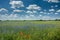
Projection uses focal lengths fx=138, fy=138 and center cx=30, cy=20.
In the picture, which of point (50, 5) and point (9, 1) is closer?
point (9, 1)

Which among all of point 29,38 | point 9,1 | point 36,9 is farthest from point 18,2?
point 29,38

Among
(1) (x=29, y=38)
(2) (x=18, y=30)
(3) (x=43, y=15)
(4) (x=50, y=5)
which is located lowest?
(1) (x=29, y=38)

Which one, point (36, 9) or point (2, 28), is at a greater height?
point (36, 9)

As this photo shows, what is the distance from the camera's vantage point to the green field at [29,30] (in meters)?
1.97

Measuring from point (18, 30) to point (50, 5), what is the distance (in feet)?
2.04

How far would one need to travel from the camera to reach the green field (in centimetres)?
197

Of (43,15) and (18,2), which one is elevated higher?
(18,2)

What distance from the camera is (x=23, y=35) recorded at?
2.00 m

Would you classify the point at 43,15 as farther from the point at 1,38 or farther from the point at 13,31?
the point at 1,38

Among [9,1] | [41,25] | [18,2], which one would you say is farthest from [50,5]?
[9,1]

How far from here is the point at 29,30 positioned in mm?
2035

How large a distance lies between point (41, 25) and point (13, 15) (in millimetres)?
445

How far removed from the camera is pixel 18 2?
2.01 meters

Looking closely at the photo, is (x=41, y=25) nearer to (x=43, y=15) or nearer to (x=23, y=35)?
(x=43, y=15)
